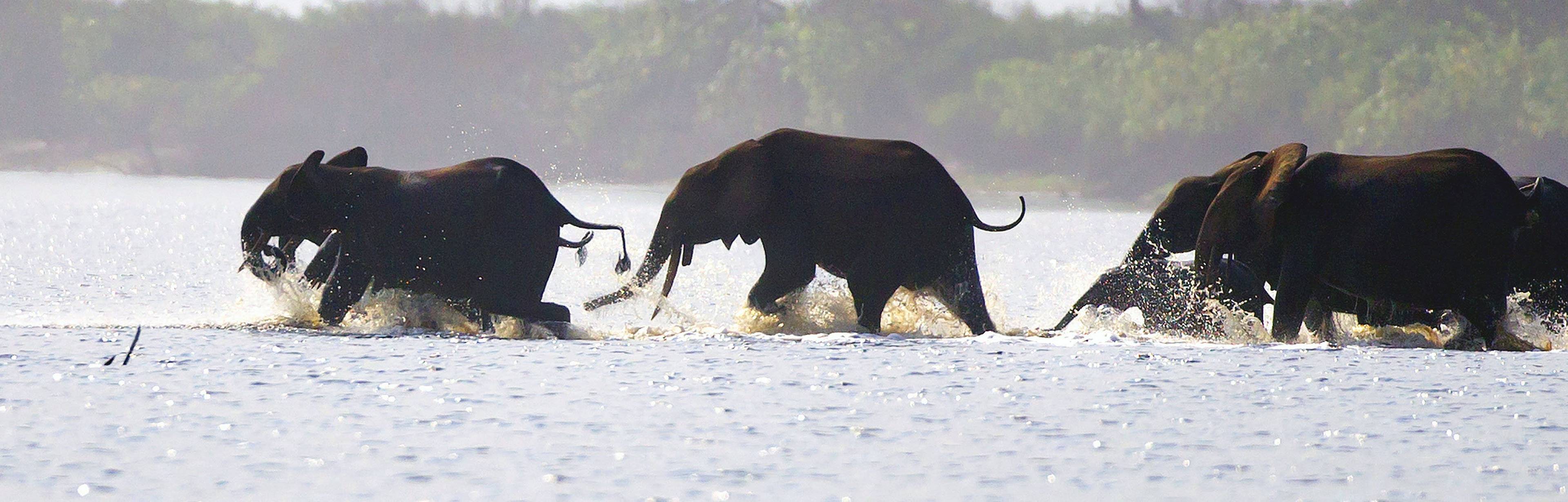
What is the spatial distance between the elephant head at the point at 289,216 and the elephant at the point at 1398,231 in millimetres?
6262

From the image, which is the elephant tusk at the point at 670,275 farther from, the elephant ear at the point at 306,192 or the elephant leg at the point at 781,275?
A: the elephant ear at the point at 306,192

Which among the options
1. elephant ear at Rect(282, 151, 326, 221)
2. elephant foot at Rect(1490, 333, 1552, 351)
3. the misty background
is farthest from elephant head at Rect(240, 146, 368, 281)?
the misty background

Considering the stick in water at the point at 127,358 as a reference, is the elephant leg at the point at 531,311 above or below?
above

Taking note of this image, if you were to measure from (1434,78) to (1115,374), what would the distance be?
48.4 metres

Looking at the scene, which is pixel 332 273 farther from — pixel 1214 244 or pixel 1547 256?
pixel 1547 256

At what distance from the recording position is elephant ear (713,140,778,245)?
49.3ft

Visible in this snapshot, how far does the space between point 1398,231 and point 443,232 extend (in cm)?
614

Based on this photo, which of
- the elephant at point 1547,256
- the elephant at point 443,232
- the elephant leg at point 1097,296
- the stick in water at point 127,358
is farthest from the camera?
the elephant leg at point 1097,296

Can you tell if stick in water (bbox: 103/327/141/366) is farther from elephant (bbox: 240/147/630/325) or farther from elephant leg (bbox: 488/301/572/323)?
elephant leg (bbox: 488/301/572/323)

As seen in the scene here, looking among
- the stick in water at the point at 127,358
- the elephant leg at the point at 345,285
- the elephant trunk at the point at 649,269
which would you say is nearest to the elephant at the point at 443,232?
the elephant leg at the point at 345,285

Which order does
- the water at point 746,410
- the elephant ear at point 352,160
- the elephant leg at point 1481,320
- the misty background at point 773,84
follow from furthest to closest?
the misty background at point 773,84, the elephant ear at point 352,160, the elephant leg at point 1481,320, the water at point 746,410

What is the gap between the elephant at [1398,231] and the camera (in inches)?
543

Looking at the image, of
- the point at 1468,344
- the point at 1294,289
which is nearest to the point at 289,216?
the point at 1294,289

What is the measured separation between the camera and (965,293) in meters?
15.3
